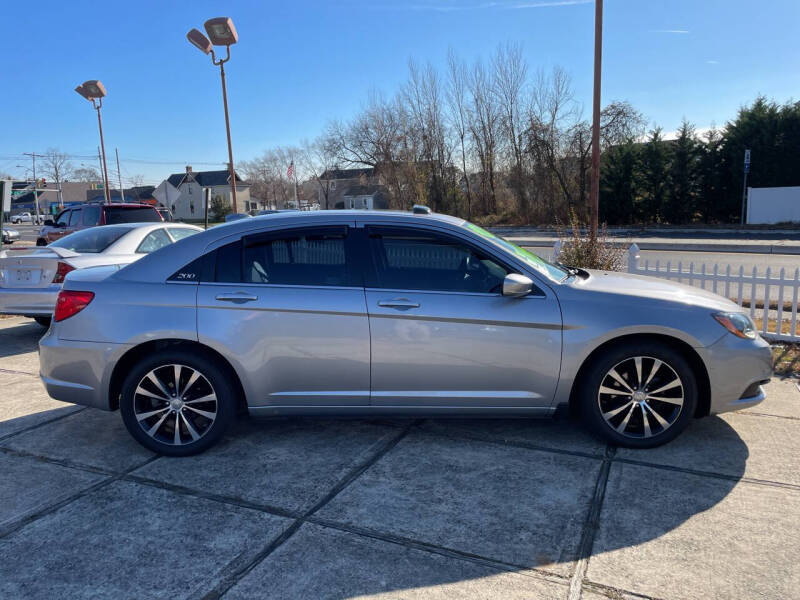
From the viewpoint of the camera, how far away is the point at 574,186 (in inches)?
1410

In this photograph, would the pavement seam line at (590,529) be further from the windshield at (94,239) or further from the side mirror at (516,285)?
the windshield at (94,239)

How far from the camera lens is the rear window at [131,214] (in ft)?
41.0

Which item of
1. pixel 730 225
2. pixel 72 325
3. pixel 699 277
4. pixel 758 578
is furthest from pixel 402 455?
pixel 730 225

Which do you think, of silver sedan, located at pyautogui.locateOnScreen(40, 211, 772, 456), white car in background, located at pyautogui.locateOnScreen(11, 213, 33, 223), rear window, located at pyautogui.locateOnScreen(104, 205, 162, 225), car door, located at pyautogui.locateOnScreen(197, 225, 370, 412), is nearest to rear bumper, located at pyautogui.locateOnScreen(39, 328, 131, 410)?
silver sedan, located at pyautogui.locateOnScreen(40, 211, 772, 456)

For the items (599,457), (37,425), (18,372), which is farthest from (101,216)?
(599,457)

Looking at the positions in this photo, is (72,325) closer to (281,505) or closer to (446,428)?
(281,505)

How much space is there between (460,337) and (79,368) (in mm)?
2626

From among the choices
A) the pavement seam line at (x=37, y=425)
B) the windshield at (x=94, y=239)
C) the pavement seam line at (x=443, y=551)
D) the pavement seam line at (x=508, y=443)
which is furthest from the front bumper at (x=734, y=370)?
the windshield at (x=94, y=239)

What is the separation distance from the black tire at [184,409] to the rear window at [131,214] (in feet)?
30.9

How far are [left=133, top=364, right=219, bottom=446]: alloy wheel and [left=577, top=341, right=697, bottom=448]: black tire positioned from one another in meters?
2.55

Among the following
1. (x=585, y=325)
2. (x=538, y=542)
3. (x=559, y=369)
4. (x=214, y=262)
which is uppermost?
(x=214, y=262)

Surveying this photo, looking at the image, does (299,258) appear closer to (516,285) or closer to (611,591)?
(516,285)

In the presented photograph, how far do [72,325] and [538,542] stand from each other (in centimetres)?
333

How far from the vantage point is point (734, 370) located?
3906mm
